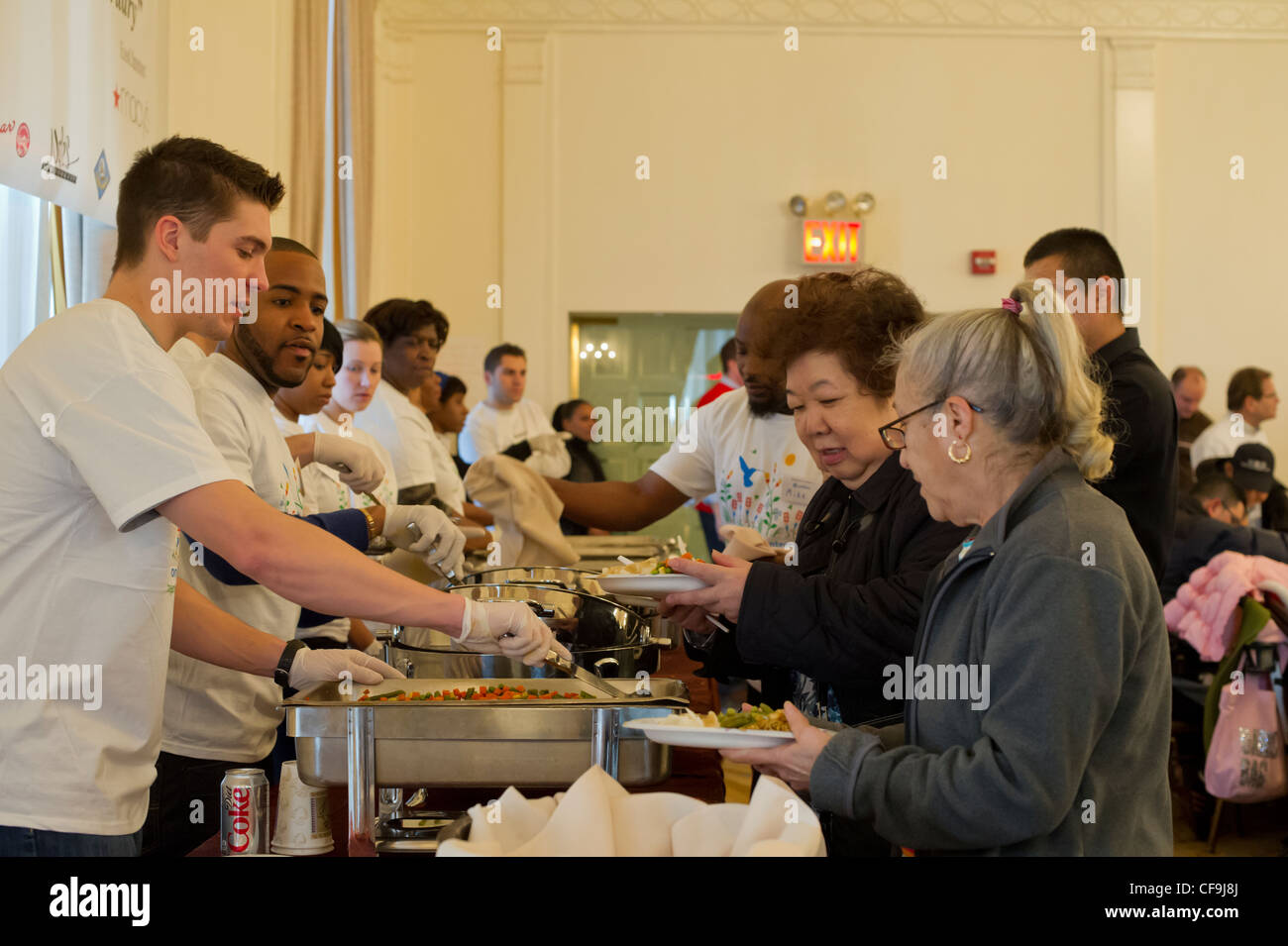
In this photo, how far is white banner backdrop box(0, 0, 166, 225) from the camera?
7.88 feet

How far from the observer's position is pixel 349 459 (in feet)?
7.74

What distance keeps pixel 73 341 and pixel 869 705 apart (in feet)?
3.43

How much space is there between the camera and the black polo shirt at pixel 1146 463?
2352 millimetres

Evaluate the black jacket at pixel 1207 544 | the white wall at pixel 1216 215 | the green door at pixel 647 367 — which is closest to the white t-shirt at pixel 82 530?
the black jacket at pixel 1207 544

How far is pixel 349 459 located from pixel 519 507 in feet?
1.43

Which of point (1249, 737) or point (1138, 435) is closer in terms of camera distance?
point (1138, 435)

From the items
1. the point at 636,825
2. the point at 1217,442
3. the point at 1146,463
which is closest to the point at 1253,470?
the point at 1217,442

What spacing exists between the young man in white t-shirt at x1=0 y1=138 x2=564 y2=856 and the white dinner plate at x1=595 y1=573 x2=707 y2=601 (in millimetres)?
380

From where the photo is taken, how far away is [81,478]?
4.17ft

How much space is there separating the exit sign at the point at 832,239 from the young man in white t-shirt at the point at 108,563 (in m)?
5.48

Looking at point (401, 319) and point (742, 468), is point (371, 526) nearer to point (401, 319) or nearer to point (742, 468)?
point (742, 468)

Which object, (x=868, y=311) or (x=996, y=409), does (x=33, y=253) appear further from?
(x=996, y=409)

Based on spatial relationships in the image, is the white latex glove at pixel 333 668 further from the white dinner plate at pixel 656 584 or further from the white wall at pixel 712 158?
the white wall at pixel 712 158
